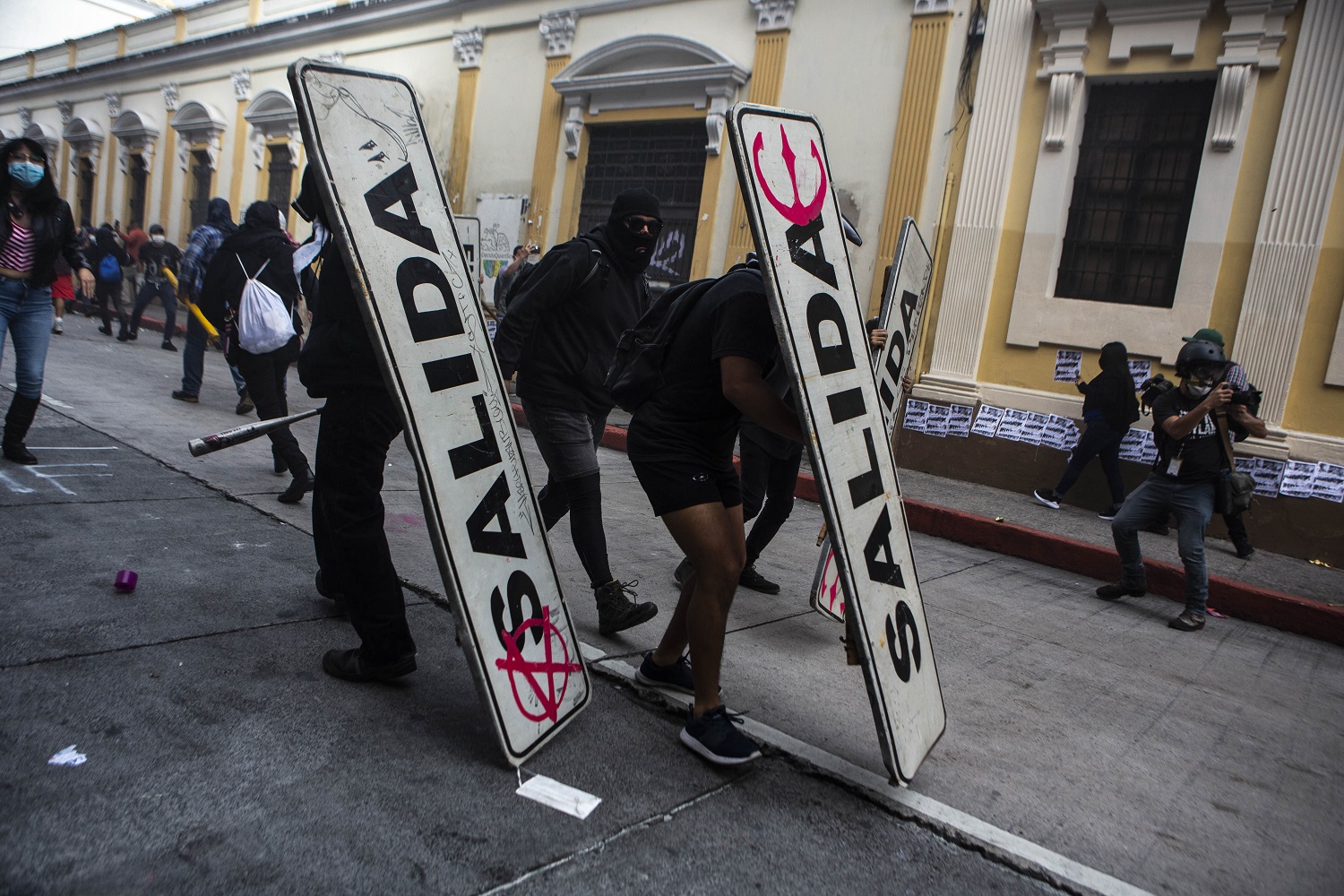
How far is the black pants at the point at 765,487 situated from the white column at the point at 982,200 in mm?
5124

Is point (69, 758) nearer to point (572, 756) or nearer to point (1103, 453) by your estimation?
point (572, 756)

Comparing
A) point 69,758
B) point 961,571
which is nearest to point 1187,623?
point 961,571

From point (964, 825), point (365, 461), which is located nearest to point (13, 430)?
point (365, 461)

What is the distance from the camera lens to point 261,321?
5.68 meters

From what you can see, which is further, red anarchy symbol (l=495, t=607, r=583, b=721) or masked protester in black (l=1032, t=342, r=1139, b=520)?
masked protester in black (l=1032, t=342, r=1139, b=520)

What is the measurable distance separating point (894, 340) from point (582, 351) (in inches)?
57.8

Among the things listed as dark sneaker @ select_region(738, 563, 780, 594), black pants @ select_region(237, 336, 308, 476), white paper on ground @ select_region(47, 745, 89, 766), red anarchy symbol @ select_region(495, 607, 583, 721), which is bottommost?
dark sneaker @ select_region(738, 563, 780, 594)

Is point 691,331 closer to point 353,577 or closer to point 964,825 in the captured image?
point 353,577

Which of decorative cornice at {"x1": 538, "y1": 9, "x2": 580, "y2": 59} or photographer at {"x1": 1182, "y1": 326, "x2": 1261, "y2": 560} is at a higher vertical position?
decorative cornice at {"x1": 538, "y1": 9, "x2": 580, "y2": 59}

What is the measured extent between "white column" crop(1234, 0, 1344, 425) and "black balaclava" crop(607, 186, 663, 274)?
21.5 ft

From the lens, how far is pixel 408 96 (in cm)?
271

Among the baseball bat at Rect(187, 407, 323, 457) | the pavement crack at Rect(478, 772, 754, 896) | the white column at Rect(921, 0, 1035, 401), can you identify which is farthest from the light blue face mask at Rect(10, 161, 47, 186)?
the white column at Rect(921, 0, 1035, 401)

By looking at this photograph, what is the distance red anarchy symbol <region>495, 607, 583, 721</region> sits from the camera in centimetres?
255

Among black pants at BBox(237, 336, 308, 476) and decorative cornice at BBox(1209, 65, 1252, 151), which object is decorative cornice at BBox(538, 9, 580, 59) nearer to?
decorative cornice at BBox(1209, 65, 1252, 151)
